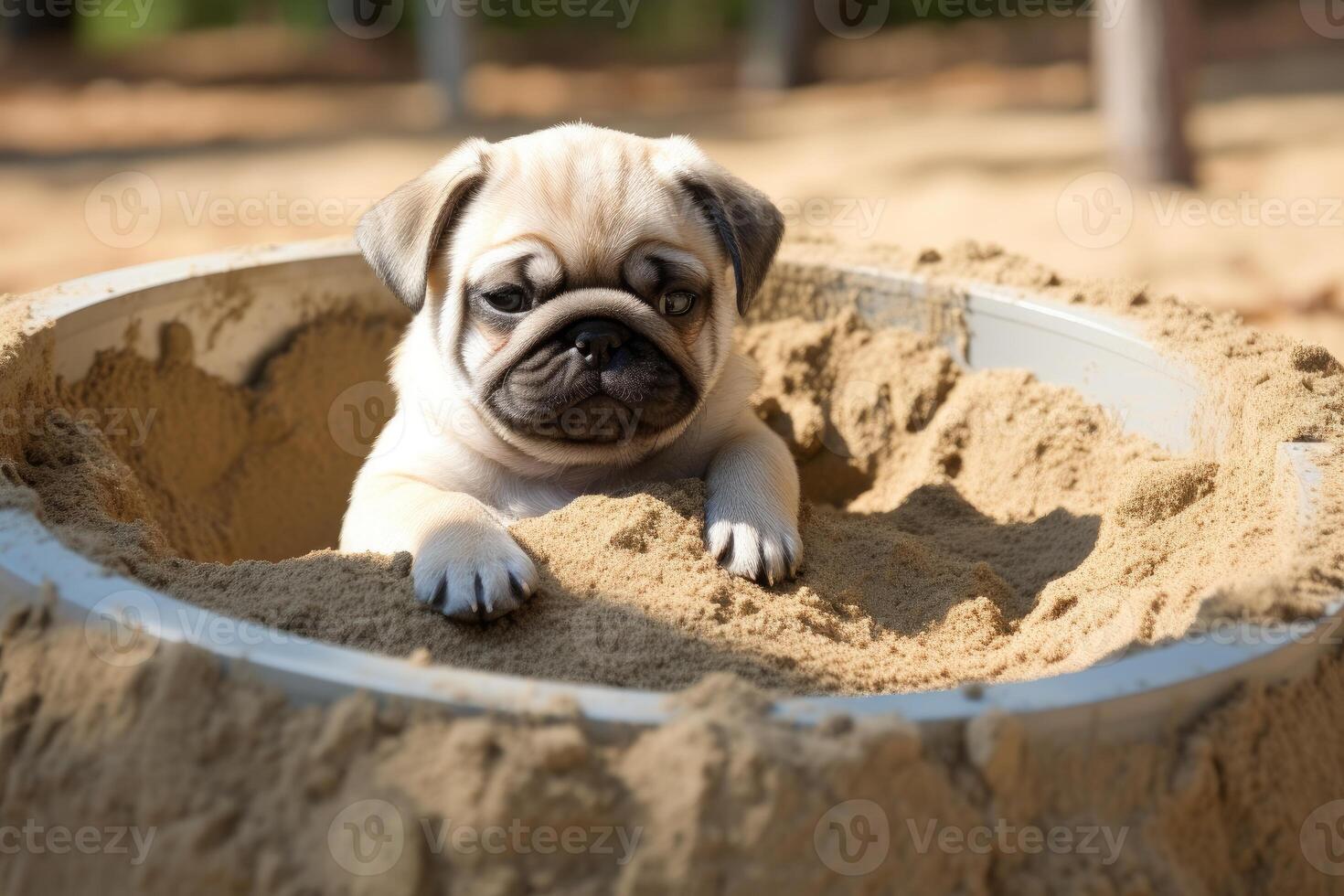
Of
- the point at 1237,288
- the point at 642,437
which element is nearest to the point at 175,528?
the point at 642,437

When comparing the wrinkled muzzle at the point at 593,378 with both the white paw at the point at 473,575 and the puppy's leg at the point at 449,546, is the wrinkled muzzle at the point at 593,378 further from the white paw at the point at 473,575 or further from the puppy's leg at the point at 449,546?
the white paw at the point at 473,575

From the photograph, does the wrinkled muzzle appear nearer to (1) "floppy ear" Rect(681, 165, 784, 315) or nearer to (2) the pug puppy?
(2) the pug puppy

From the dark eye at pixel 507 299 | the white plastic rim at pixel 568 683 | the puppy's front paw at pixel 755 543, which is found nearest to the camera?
the white plastic rim at pixel 568 683

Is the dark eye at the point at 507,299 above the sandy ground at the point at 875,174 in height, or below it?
above

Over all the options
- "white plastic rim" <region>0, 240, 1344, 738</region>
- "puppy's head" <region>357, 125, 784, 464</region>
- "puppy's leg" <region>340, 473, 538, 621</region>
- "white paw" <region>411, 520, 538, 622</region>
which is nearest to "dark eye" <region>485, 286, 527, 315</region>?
"puppy's head" <region>357, 125, 784, 464</region>

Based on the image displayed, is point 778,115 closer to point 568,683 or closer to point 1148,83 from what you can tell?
point 1148,83

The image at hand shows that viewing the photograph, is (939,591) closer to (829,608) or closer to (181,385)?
(829,608)

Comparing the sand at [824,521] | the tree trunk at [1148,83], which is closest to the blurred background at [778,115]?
the tree trunk at [1148,83]
